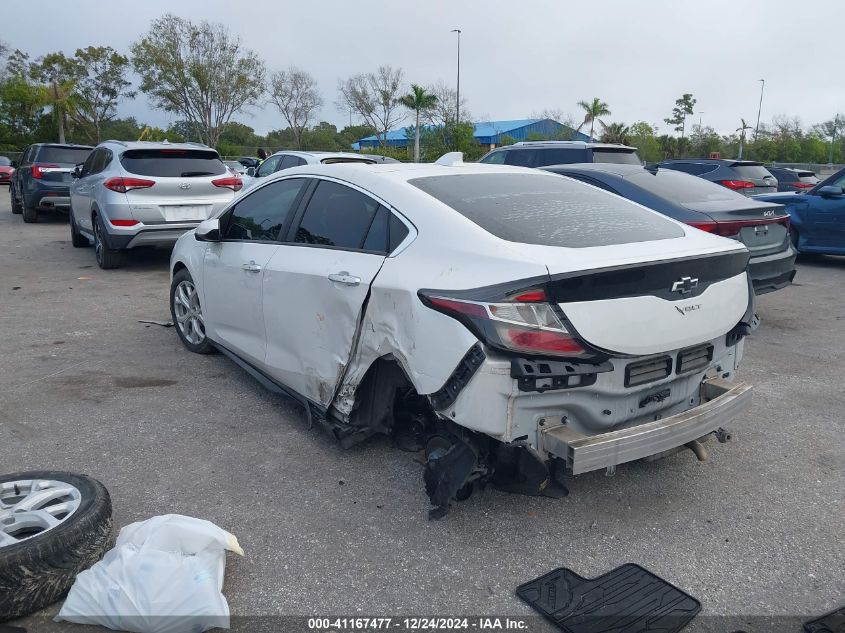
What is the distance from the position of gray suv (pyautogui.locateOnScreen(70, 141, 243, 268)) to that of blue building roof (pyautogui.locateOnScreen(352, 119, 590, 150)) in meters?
36.9

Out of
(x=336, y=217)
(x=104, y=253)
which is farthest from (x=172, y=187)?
(x=336, y=217)

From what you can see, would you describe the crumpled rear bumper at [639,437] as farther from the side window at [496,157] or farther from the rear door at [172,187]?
the side window at [496,157]

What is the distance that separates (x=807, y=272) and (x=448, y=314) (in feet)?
31.1

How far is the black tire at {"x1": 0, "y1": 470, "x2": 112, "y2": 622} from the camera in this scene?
2.59m

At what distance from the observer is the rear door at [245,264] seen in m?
4.52

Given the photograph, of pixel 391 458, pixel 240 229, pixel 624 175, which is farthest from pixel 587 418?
pixel 624 175

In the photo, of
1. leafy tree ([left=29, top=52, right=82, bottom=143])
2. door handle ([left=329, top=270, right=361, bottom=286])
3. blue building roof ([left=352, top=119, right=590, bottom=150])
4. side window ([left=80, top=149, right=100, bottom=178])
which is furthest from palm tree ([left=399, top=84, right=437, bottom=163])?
door handle ([left=329, top=270, right=361, bottom=286])

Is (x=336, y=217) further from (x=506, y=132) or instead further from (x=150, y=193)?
(x=506, y=132)

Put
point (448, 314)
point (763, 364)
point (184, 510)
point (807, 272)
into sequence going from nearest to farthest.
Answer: point (448, 314), point (184, 510), point (763, 364), point (807, 272)

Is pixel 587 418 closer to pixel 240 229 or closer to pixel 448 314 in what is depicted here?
pixel 448 314

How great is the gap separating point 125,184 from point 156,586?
7965 millimetres

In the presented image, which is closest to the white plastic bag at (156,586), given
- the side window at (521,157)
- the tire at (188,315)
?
the tire at (188,315)

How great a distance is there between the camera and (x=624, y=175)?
23.8ft

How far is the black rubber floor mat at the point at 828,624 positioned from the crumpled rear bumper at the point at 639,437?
848 millimetres
